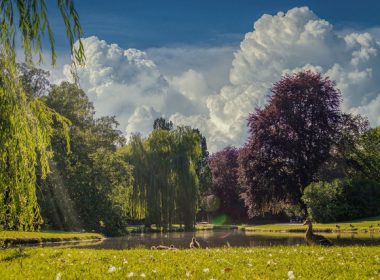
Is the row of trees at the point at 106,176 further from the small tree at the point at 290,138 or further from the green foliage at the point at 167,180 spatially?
the small tree at the point at 290,138

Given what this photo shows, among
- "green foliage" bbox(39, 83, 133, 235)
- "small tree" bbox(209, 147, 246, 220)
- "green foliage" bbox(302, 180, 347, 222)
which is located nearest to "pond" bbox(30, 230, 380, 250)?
"green foliage" bbox(39, 83, 133, 235)

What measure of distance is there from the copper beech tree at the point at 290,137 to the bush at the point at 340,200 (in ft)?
6.56

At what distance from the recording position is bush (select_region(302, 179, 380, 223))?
43.7 metres

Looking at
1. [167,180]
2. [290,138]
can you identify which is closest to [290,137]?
[290,138]

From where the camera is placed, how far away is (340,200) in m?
45.0

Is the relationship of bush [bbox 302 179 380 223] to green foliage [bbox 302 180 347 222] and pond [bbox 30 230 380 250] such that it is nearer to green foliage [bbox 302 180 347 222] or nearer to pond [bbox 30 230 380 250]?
green foliage [bbox 302 180 347 222]

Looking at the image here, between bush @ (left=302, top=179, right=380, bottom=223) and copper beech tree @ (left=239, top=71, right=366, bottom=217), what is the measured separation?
6.56 ft

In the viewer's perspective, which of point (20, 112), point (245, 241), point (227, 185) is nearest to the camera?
point (20, 112)

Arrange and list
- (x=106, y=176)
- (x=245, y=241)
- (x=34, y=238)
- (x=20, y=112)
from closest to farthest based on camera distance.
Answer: (x=20, y=112) → (x=34, y=238) → (x=245, y=241) → (x=106, y=176)

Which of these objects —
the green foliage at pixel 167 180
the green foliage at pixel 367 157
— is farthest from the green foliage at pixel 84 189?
the green foliage at pixel 367 157

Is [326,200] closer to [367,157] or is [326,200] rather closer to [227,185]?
[367,157]

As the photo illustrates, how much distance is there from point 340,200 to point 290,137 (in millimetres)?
7814

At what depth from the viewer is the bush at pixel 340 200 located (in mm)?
Answer: 43719

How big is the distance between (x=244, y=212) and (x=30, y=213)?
72080 millimetres
